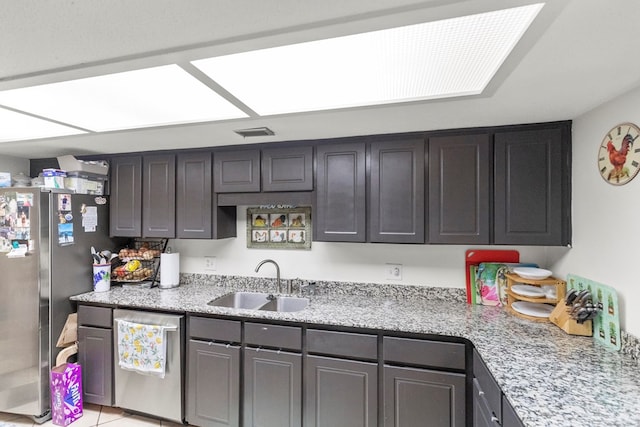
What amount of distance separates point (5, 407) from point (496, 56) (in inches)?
150

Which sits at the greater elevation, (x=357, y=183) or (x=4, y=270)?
(x=357, y=183)

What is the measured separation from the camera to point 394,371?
173 cm

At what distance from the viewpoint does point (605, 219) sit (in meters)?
1.52

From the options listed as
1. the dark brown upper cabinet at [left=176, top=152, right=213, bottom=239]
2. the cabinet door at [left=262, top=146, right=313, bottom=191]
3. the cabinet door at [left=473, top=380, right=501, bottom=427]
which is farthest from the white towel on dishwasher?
the cabinet door at [left=473, top=380, right=501, bottom=427]

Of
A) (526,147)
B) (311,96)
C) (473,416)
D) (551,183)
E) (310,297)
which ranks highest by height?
(311,96)

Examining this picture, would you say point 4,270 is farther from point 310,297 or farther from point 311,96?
point 311,96

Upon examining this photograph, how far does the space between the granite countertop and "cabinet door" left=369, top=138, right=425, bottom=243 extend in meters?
0.51

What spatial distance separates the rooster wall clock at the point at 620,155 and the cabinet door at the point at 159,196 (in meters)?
2.88

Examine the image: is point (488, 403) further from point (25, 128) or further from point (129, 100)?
point (25, 128)

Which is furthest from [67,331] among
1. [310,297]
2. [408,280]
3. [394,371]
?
[408,280]

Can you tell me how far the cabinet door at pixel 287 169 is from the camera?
222 cm

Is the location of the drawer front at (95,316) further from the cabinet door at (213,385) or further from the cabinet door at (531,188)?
the cabinet door at (531,188)

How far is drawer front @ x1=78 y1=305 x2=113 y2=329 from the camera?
228 centimetres

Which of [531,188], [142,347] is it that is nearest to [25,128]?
[142,347]
